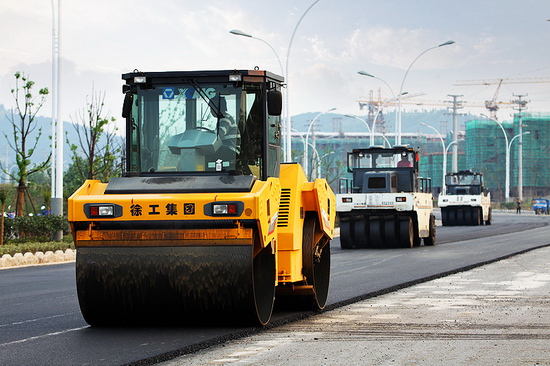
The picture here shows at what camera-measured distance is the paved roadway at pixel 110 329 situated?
322 inches

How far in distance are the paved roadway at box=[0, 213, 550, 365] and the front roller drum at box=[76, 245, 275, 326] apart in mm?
277

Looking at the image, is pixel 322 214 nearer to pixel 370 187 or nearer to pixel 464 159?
pixel 370 187

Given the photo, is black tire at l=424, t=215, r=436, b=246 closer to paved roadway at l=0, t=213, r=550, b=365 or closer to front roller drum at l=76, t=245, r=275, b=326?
paved roadway at l=0, t=213, r=550, b=365

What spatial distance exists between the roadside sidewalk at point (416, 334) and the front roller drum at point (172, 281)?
0.48 metres

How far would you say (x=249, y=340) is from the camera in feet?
29.4

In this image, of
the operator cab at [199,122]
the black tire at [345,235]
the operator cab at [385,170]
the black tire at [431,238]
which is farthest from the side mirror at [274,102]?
the black tire at [431,238]

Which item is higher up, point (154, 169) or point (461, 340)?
point (154, 169)

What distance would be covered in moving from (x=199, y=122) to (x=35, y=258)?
12.6 meters

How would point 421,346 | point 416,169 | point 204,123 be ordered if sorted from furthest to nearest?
point 416,169, point 204,123, point 421,346

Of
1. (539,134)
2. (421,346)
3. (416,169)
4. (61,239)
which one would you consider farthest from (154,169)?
(539,134)

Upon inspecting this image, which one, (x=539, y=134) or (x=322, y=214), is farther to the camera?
(x=539, y=134)

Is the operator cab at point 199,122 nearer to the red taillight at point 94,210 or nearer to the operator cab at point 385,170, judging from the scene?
the red taillight at point 94,210

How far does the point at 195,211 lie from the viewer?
889 centimetres

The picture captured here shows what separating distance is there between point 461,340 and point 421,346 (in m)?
0.62
